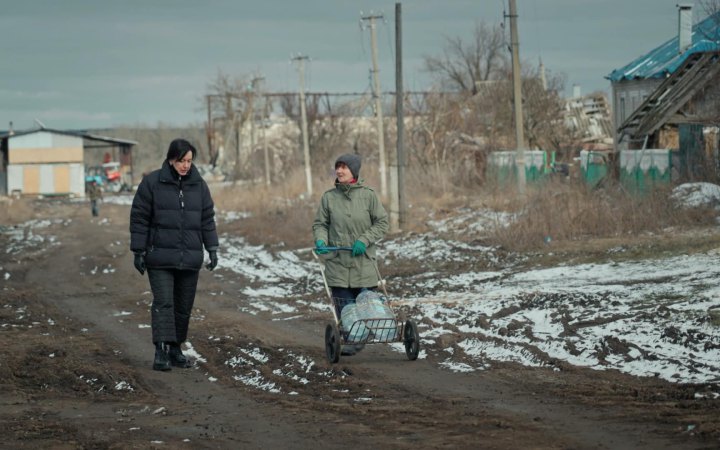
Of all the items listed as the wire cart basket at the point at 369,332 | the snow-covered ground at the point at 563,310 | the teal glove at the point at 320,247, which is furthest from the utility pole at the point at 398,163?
the wire cart basket at the point at 369,332

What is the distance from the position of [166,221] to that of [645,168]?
834 inches

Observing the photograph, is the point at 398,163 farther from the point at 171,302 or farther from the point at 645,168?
the point at 171,302

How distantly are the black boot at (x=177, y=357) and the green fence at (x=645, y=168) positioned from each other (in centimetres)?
1919

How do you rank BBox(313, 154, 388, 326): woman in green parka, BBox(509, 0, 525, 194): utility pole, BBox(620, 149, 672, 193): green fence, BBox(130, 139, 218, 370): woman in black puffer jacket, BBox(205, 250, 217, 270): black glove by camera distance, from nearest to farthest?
BBox(130, 139, 218, 370): woman in black puffer jacket
BBox(205, 250, 217, 270): black glove
BBox(313, 154, 388, 326): woman in green parka
BBox(620, 149, 672, 193): green fence
BBox(509, 0, 525, 194): utility pole

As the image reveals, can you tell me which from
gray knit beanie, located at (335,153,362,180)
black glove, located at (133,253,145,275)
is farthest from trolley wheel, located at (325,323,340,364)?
black glove, located at (133,253,145,275)

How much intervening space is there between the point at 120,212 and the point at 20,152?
33.3 m

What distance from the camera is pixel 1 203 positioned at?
57.2 metres

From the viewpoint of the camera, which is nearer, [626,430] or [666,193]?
[626,430]

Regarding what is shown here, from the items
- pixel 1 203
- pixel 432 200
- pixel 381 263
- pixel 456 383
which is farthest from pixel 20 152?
pixel 456 383

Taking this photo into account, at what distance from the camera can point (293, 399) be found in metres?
8.51

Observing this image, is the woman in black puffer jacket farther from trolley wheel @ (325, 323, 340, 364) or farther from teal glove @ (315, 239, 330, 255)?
trolley wheel @ (325, 323, 340, 364)

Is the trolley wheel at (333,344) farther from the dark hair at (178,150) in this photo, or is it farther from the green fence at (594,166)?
the green fence at (594,166)

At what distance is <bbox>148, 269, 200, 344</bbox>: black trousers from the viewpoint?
10.3m

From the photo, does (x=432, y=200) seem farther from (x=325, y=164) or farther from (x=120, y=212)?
(x=325, y=164)
